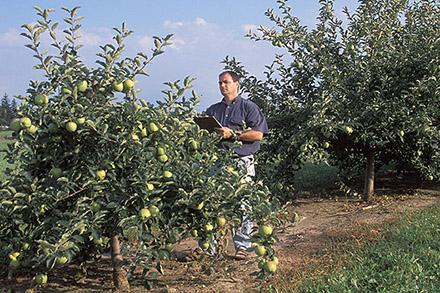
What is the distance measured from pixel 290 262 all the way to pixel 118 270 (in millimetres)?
1564

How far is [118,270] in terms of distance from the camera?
171 inches

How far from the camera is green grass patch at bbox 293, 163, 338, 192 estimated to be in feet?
31.1

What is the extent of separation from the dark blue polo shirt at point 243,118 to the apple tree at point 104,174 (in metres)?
1.33

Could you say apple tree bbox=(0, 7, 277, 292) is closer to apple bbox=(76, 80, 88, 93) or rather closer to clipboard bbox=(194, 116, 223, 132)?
apple bbox=(76, 80, 88, 93)

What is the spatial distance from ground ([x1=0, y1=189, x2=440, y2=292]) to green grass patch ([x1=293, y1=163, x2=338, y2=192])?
2070 millimetres

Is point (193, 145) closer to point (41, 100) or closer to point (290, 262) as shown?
point (41, 100)

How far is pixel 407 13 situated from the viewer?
26.2 ft

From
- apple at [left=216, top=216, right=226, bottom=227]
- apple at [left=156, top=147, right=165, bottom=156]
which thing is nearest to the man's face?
apple at [left=156, top=147, right=165, bottom=156]

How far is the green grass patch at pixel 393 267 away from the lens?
4188 mm

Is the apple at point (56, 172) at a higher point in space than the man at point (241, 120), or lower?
lower

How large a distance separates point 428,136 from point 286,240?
264cm

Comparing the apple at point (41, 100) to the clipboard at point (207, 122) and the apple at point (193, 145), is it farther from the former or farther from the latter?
the clipboard at point (207, 122)

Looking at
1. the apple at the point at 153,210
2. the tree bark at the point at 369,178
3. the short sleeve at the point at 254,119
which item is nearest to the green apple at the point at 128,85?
the apple at the point at 153,210

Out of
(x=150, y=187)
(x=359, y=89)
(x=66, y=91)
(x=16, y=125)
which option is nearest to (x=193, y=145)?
(x=150, y=187)
